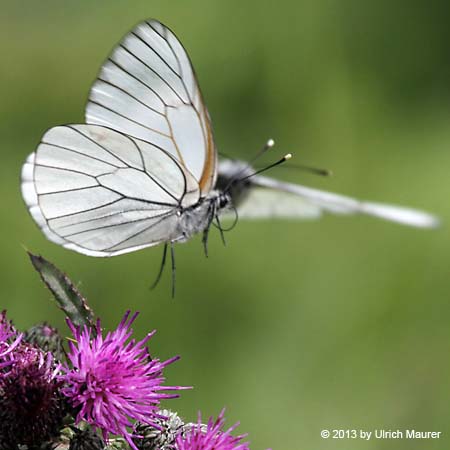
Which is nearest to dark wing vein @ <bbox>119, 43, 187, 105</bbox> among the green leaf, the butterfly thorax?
the butterfly thorax

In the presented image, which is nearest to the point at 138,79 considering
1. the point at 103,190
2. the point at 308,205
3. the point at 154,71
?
the point at 154,71

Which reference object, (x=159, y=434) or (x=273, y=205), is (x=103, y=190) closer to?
(x=159, y=434)

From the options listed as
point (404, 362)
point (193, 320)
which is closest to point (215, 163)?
point (193, 320)

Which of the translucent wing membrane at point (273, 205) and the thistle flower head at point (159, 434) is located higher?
the translucent wing membrane at point (273, 205)

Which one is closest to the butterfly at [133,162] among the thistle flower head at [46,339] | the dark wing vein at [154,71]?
the dark wing vein at [154,71]

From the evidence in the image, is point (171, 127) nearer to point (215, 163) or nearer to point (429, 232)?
point (215, 163)

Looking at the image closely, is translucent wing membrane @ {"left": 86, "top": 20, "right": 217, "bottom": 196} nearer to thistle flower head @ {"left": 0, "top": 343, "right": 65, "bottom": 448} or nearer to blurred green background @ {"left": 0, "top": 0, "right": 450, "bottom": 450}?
thistle flower head @ {"left": 0, "top": 343, "right": 65, "bottom": 448}

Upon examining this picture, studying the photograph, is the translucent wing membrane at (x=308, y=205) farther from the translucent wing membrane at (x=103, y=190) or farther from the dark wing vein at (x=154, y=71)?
the dark wing vein at (x=154, y=71)

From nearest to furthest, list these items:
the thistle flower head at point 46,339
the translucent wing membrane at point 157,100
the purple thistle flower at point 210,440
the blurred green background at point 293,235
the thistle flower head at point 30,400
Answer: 1. the thistle flower head at point 30,400
2. the purple thistle flower at point 210,440
3. the thistle flower head at point 46,339
4. the translucent wing membrane at point 157,100
5. the blurred green background at point 293,235
